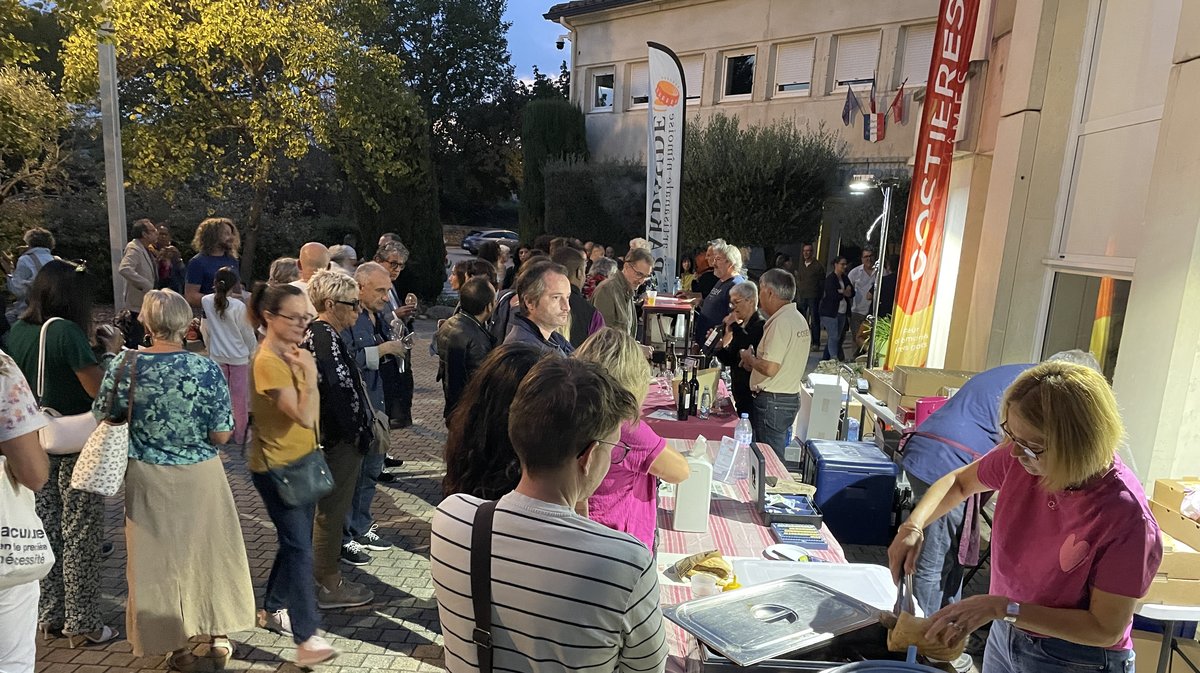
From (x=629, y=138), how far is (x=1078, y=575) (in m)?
18.7

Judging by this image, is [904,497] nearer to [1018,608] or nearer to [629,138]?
[1018,608]

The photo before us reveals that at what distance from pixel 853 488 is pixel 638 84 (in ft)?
55.6

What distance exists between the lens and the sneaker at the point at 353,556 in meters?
4.27

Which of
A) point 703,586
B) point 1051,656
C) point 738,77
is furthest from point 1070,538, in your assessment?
point 738,77

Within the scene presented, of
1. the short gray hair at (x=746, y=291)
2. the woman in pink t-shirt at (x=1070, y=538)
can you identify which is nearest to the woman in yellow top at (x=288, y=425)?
the woman in pink t-shirt at (x=1070, y=538)

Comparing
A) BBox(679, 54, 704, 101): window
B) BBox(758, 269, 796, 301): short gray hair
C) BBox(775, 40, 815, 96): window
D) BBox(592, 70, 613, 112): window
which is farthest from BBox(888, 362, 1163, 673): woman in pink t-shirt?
BBox(592, 70, 613, 112): window

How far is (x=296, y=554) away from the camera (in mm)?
3096

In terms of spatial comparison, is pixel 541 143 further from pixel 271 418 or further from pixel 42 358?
pixel 271 418

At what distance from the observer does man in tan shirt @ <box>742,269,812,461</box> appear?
15.7 ft

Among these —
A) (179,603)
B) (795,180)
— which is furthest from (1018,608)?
(795,180)

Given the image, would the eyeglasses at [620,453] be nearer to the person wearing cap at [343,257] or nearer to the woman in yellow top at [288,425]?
the woman in yellow top at [288,425]

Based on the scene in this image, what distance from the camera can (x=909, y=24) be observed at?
14445 mm

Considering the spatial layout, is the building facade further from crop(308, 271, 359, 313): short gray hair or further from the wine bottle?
crop(308, 271, 359, 313): short gray hair

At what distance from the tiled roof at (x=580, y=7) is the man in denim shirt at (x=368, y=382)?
16.8 metres
